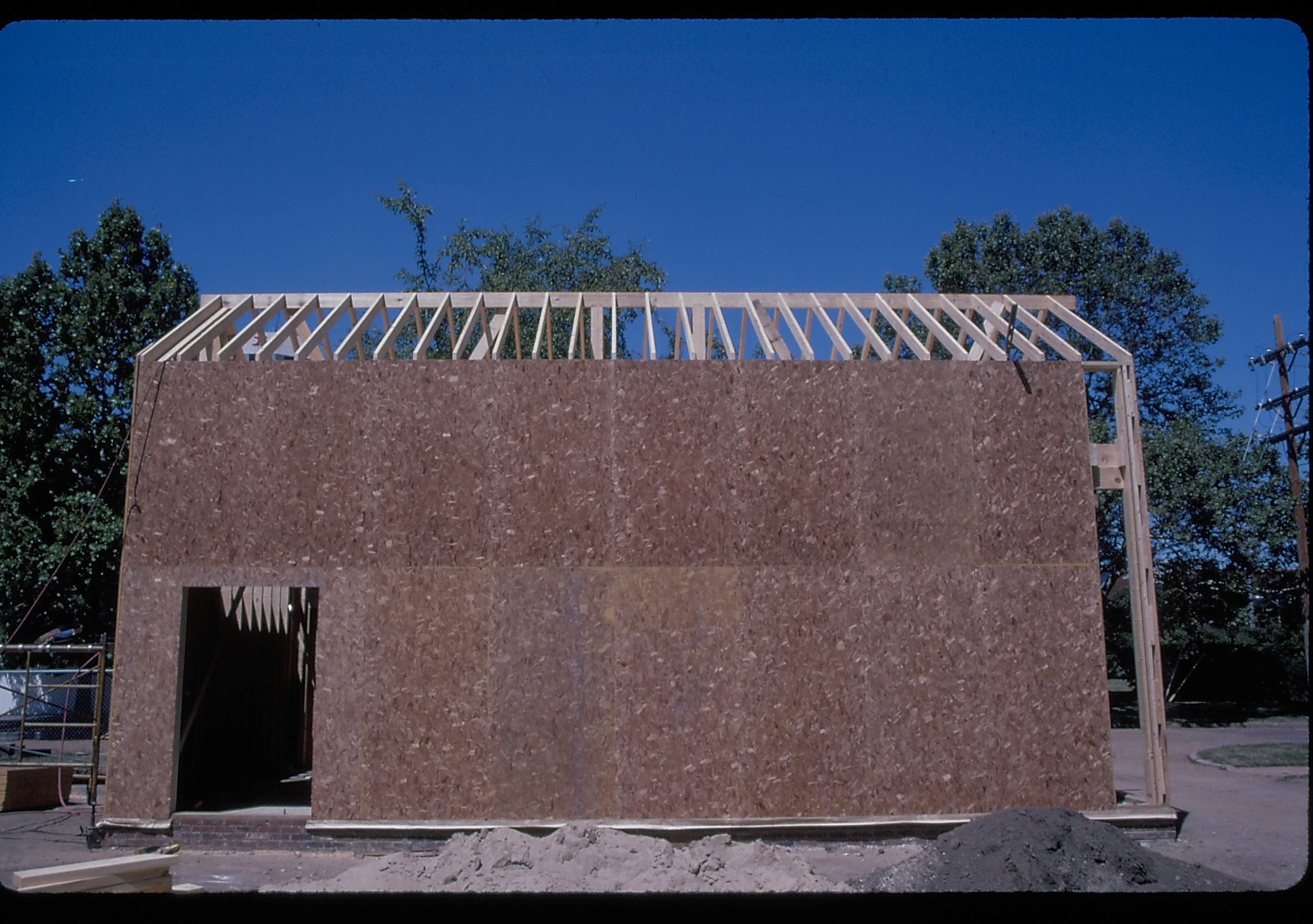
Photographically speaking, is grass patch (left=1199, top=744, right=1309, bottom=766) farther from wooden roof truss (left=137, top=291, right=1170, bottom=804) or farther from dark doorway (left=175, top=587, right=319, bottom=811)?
dark doorway (left=175, top=587, right=319, bottom=811)

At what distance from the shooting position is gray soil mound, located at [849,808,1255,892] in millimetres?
6816

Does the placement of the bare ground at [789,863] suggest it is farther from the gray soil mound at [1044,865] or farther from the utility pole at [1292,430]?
the utility pole at [1292,430]

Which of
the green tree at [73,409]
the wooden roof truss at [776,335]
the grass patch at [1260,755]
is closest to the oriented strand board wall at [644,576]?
the wooden roof truss at [776,335]

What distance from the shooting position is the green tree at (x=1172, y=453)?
66.7ft

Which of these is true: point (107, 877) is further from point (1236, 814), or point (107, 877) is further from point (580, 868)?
point (1236, 814)

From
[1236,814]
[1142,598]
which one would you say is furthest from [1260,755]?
[1142,598]

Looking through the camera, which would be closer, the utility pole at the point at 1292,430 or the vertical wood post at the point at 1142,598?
the vertical wood post at the point at 1142,598

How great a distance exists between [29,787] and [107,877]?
5282mm

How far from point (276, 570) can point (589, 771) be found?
359 cm

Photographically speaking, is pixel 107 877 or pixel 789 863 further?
pixel 789 863

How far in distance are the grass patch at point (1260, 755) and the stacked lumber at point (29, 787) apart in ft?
53.2

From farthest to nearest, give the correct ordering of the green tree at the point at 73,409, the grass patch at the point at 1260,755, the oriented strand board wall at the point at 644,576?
1. the green tree at the point at 73,409
2. the grass patch at the point at 1260,755
3. the oriented strand board wall at the point at 644,576

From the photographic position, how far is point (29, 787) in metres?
10.5

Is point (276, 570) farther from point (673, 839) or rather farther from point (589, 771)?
point (673, 839)
